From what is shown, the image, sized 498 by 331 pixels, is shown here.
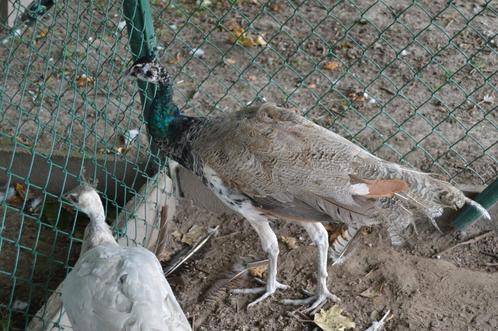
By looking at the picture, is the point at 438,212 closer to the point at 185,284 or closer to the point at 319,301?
the point at 319,301

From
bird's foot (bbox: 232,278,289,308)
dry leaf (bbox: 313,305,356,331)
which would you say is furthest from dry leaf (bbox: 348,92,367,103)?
dry leaf (bbox: 313,305,356,331)

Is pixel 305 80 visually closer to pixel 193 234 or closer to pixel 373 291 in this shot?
pixel 193 234

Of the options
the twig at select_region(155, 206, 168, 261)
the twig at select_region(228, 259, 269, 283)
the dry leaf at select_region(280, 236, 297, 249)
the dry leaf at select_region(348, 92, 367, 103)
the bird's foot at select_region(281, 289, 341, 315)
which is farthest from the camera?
the dry leaf at select_region(348, 92, 367, 103)

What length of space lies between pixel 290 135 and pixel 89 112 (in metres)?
2.18

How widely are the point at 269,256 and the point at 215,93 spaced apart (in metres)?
2.02

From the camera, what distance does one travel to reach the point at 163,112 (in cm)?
386

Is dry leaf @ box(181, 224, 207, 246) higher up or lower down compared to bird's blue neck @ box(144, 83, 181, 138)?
lower down

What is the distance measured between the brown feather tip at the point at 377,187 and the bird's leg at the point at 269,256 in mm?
622

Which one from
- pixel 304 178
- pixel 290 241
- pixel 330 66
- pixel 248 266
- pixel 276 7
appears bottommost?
pixel 248 266

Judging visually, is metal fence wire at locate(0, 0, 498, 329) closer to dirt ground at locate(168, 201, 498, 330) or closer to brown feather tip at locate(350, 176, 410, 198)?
dirt ground at locate(168, 201, 498, 330)

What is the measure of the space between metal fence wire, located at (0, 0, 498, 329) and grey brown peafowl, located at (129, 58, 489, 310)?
0.77 m

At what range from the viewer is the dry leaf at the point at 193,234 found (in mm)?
4125

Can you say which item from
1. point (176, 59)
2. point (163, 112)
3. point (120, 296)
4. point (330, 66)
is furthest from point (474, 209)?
point (176, 59)

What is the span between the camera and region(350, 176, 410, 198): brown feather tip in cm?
322
